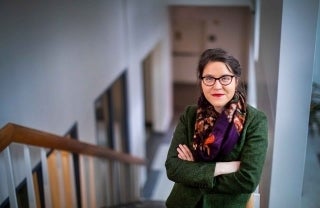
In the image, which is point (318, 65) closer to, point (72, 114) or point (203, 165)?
point (203, 165)

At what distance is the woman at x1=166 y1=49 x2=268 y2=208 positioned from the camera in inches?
64.6

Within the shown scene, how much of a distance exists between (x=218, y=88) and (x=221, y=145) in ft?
0.74

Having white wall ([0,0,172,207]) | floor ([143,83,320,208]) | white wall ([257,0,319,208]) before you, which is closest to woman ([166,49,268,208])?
white wall ([257,0,319,208])

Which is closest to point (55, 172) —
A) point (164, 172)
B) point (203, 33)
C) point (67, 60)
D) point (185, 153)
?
point (67, 60)

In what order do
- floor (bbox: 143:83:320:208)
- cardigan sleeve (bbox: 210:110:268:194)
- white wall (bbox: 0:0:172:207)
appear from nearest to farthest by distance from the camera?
cardigan sleeve (bbox: 210:110:268:194)
floor (bbox: 143:83:320:208)
white wall (bbox: 0:0:172:207)

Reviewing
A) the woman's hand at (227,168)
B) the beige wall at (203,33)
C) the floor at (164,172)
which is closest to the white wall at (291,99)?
the floor at (164,172)

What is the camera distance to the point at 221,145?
5.49 feet

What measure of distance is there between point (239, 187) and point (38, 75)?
2.18 m

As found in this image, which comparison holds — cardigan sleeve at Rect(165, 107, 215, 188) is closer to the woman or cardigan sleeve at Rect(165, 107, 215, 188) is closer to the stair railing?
the woman

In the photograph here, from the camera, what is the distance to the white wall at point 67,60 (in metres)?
2.97

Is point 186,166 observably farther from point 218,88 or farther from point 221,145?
point 218,88

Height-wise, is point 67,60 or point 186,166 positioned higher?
point 67,60

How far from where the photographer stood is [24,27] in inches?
122

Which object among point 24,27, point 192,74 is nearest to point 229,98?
point 24,27
